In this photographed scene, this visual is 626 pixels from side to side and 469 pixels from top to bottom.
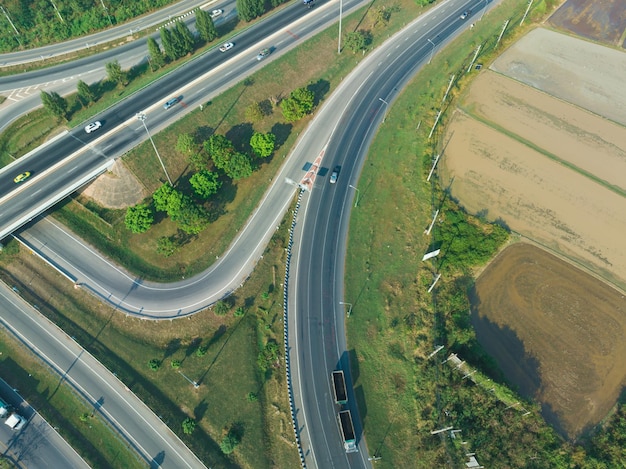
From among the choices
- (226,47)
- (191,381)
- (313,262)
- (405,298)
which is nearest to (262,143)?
(313,262)

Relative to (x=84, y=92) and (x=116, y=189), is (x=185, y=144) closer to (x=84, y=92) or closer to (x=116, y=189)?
(x=116, y=189)

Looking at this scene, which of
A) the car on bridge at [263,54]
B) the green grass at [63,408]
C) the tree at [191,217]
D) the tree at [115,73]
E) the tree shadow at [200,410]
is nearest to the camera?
the green grass at [63,408]

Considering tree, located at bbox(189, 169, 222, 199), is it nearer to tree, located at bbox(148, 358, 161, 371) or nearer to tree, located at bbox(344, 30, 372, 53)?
tree, located at bbox(148, 358, 161, 371)

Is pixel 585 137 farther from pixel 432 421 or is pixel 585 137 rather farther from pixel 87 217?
pixel 87 217

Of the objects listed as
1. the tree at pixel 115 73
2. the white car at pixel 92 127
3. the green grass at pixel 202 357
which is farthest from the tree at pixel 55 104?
the green grass at pixel 202 357

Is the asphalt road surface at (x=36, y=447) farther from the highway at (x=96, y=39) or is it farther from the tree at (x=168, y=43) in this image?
the highway at (x=96, y=39)

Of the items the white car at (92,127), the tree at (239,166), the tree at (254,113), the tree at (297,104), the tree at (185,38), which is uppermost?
the tree at (185,38)

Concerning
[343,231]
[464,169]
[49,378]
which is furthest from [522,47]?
[49,378]
